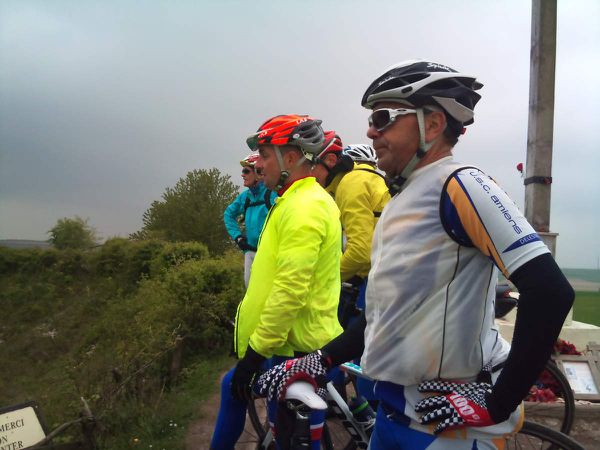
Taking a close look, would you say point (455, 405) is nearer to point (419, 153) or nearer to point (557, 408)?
point (419, 153)

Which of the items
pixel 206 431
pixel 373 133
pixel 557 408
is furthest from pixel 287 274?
pixel 557 408

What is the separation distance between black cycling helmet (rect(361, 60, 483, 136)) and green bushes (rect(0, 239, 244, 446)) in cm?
274

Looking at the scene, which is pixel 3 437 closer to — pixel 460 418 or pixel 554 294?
pixel 460 418

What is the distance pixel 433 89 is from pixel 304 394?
1220 mm

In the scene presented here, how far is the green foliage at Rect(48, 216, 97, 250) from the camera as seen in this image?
25.1 m

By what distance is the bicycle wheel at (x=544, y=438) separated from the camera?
2.27 m

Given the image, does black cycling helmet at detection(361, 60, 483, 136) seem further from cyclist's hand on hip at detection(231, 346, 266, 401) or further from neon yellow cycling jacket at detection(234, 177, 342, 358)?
cyclist's hand on hip at detection(231, 346, 266, 401)

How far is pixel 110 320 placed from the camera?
14.6 metres

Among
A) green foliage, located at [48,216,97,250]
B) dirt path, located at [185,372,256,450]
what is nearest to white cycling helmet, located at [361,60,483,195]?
dirt path, located at [185,372,256,450]

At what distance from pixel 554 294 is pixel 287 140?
180 cm

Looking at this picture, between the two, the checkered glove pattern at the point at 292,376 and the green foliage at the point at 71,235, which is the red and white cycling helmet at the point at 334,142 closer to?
the checkered glove pattern at the point at 292,376

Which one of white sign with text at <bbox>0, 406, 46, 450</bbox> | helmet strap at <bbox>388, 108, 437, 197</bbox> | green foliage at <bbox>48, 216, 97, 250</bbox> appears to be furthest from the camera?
green foliage at <bbox>48, 216, 97, 250</bbox>

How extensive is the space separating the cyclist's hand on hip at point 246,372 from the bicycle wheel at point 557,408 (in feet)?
8.32

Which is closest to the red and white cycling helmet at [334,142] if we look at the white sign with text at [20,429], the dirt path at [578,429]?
the dirt path at [578,429]
